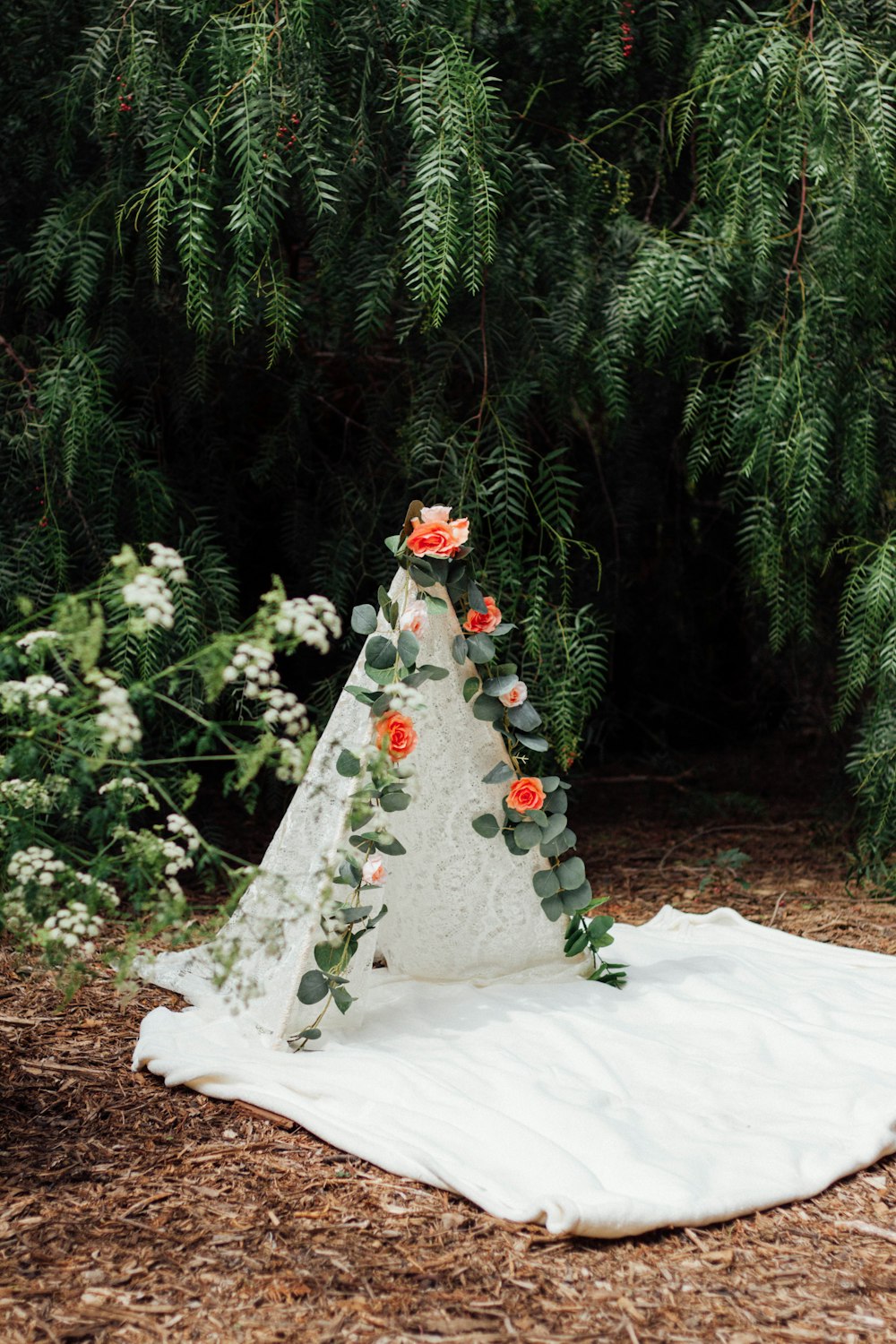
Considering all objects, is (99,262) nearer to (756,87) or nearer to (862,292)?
(756,87)

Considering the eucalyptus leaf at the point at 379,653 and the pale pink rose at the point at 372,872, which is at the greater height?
the eucalyptus leaf at the point at 379,653

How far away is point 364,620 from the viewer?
2510mm

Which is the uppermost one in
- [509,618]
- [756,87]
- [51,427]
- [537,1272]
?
[756,87]

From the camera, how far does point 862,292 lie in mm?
3121

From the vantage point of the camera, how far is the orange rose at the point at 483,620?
260cm

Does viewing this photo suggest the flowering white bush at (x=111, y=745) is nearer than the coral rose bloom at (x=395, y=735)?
Yes

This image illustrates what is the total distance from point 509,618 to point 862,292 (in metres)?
1.19

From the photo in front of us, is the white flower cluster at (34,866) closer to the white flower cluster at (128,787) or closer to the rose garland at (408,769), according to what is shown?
the white flower cluster at (128,787)

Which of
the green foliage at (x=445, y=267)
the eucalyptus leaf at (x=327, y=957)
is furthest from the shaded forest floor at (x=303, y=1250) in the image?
the green foliage at (x=445, y=267)

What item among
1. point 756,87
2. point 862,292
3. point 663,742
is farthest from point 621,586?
point 756,87

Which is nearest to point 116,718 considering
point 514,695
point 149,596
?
point 149,596

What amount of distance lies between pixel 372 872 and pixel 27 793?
2.67 ft

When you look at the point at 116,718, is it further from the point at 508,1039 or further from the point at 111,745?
the point at 508,1039

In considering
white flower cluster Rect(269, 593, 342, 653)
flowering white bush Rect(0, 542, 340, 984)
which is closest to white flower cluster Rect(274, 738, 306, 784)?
flowering white bush Rect(0, 542, 340, 984)
